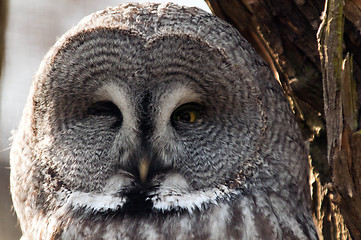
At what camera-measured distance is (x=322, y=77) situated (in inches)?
89.0

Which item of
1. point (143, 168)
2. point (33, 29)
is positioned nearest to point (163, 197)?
point (143, 168)

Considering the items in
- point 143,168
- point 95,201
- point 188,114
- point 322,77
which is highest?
point 322,77

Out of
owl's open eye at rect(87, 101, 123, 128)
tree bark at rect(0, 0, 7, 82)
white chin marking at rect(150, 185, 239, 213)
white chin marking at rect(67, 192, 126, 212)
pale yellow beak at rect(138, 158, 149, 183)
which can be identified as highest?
tree bark at rect(0, 0, 7, 82)

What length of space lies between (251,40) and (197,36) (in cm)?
48

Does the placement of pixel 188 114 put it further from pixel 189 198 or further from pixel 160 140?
pixel 189 198

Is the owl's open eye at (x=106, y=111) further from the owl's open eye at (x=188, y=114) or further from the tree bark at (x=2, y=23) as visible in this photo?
the tree bark at (x=2, y=23)

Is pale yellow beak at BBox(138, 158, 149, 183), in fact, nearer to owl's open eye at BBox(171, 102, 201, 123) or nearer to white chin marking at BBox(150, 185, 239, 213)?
white chin marking at BBox(150, 185, 239, 213)

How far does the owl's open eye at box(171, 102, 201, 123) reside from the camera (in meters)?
2.23

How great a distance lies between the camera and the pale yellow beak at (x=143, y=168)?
7.10ft

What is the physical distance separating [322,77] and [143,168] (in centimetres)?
78

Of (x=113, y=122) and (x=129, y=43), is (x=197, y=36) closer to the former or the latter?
(x=129, y=43)

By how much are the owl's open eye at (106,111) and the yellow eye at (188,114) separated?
0.21 meters

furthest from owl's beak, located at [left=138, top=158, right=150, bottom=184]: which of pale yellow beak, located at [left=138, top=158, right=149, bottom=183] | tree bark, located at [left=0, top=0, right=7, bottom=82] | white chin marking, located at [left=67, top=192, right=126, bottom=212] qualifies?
tree bark, located at [left=0, top=0, right=7, bottom=82]

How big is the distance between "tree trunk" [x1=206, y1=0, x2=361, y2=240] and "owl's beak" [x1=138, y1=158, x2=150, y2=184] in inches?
26.2
